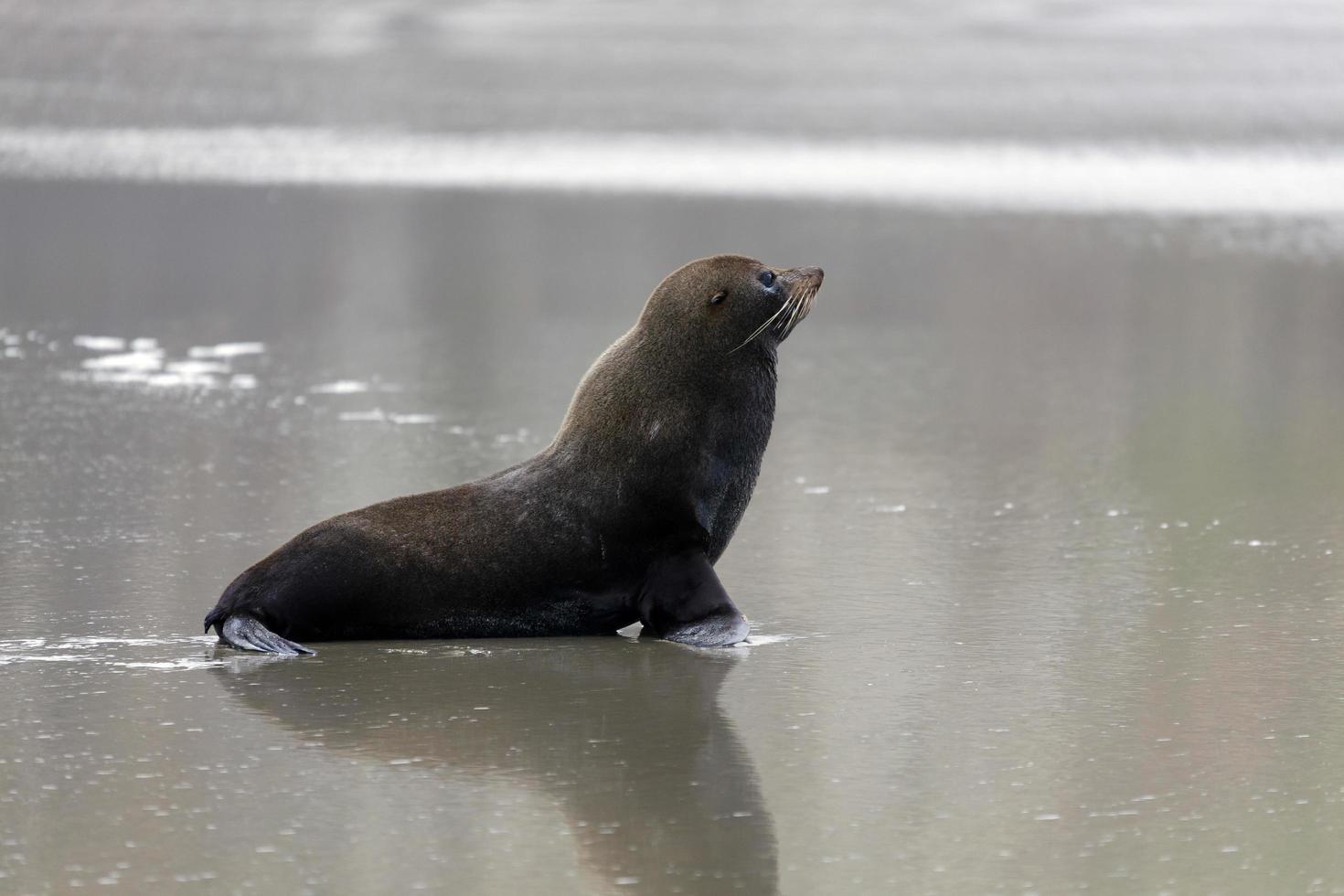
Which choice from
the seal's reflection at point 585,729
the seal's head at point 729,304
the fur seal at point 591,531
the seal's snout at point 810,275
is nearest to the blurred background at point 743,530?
the seal's reflection at point 585,729

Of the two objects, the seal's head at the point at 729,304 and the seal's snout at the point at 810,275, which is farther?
the seal's snout at the point at 810,275

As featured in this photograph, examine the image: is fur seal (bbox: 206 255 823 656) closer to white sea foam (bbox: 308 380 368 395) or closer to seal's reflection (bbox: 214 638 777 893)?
seal's reflection (bbox: 214 638 777 893)

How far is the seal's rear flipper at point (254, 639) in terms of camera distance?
5.37m

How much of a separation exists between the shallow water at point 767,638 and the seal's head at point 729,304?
780 millimetres

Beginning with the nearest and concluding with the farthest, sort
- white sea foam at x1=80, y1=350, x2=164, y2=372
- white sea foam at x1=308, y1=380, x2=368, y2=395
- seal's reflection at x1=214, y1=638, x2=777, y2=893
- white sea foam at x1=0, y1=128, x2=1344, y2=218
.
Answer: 1. seal's reflection at x1=214, y1=638, x2=777, y2=893
2. white sea foam at x1=308, y1=380, x2=368, y2=395
3. white sea foam at x1=80, y1=350, x2=164, y2=372
4. white sea foam at x1=0, y1=128, x2=1344, y2=218

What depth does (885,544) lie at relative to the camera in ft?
22.6

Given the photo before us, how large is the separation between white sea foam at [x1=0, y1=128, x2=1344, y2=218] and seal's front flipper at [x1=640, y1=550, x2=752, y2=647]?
1574 centimetres

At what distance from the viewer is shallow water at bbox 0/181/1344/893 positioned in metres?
3.92

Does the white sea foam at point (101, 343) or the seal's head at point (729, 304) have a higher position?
the seal's head at point (729, 304)

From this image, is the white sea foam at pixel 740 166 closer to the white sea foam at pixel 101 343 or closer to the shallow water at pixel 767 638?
the shallow water at pixel 767 638

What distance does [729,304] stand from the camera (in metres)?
6.07

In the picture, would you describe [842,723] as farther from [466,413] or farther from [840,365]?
[840,365]

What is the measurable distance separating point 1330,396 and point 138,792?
7.51 metres

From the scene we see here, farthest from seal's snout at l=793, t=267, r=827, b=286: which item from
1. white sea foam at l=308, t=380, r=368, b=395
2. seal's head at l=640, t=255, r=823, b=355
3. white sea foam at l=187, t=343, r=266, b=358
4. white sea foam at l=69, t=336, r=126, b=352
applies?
white sea foam at l=69, t=336, r=126, b=352
